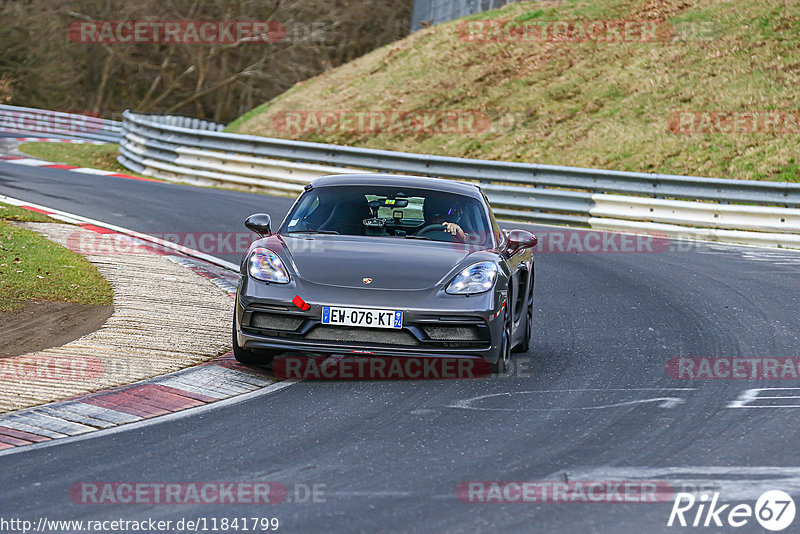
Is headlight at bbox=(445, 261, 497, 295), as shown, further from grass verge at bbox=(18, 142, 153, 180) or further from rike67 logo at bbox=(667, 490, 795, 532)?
grass verge at bbox=(18, 142, 153, 180)

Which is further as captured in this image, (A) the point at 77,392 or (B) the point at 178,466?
(A) the point at 77,392

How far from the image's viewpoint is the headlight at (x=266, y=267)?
784 centimetres

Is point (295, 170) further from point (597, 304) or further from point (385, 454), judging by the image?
point (385, 454)

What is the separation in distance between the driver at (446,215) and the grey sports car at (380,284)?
0.01 meters

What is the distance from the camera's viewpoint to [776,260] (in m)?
15.6

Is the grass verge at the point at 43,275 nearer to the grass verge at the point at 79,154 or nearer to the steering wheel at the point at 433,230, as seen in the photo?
the steering wheel at the point at 433,230

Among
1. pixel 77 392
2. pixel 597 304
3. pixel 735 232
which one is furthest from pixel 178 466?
pixel 735 232

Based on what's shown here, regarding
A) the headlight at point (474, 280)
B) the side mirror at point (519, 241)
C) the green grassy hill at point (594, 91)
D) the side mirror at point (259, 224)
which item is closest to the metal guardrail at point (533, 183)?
the green grassy hill at point (594, 91)

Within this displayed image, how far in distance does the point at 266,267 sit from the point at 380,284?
0.83 metres

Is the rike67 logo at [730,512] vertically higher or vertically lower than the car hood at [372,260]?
lower

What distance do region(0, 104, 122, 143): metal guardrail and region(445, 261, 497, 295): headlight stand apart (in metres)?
30.5

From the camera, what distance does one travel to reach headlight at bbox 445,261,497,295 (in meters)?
7.80

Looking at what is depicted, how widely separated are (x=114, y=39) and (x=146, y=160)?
22260mm

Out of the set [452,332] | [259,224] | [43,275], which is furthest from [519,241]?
[43,275]
